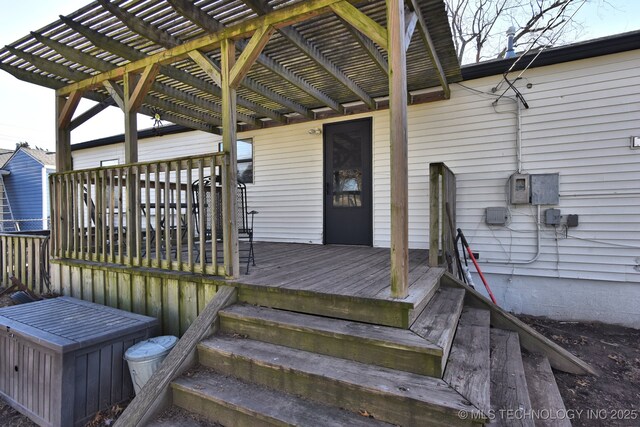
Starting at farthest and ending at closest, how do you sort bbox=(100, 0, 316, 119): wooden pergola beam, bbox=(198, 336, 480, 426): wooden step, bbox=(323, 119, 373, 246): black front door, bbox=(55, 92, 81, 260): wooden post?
bbox=(323, 119, 373, 246): black front door → bbox=(55, 92, 81, 260): wooden post → bbox=(100, 0, 316, 119): wooden pergola beam → bbox=(198, 336, 480, 426): wooden step

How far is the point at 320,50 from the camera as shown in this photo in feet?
11.6

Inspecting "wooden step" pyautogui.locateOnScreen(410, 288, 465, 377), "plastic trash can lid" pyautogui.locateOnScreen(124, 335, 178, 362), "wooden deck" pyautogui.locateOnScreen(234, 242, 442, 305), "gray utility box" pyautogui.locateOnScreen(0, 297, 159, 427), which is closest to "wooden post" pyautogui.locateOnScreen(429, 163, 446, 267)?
"wooden deck" pyautogui.locateOnScreen(234, 242, 442, 305)

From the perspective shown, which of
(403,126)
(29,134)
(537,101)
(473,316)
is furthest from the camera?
(29,134)

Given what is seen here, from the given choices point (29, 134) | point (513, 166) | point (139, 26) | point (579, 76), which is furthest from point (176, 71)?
point (29, 134)

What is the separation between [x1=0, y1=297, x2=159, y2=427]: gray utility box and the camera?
7.18ft

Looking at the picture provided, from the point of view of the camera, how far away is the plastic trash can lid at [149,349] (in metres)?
2.38

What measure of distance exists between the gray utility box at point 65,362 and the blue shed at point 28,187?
12080 millimetres

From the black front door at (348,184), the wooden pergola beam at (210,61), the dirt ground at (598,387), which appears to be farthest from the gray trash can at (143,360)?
the black front door at (348,184)

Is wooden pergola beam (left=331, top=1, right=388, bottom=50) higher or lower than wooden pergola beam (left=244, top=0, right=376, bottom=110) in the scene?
lower

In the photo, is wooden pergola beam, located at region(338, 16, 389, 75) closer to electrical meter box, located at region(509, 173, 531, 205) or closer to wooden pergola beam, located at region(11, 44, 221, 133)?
electrical meter box, located at region(509, 173, 531, 205)

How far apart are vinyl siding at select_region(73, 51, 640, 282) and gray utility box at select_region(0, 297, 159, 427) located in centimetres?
366

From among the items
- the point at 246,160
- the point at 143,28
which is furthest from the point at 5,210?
the point at 143,28

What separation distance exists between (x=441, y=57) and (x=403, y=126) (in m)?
2.21

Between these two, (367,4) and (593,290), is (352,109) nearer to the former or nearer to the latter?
(367,4)
